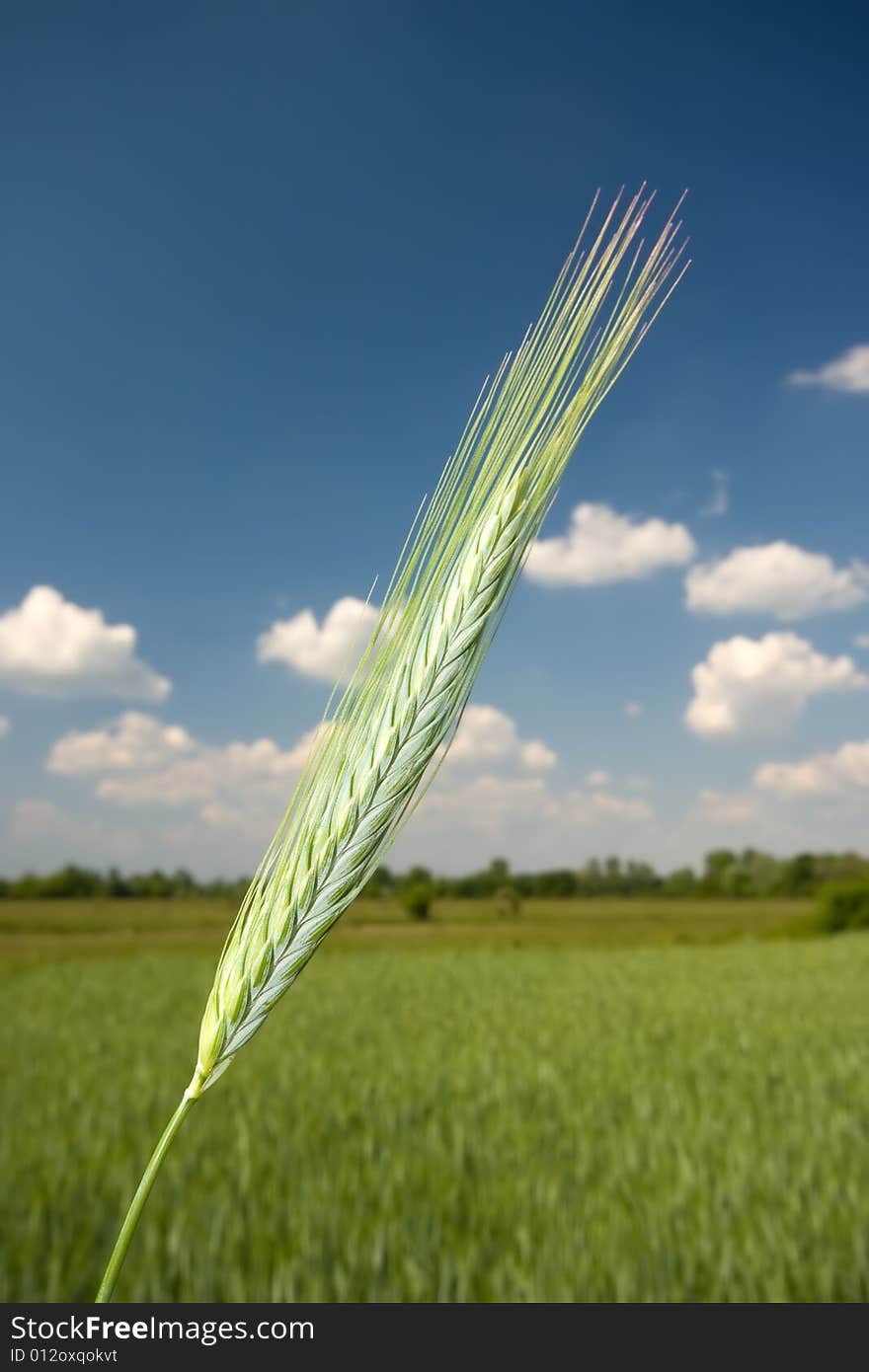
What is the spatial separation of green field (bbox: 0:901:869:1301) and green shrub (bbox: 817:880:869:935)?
36.0m

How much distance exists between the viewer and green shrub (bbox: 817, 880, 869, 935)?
4741 cm

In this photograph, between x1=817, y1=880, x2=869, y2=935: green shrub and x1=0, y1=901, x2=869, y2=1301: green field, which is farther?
x1=817, y1=880, x2=869, y2=935: green shrub

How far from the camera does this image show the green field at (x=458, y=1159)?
200 inches

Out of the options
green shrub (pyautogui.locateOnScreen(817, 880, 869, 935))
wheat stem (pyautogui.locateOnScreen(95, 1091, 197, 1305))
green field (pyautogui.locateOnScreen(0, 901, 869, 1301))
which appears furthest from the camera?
green shrub (pyautogui.locateOnScreen(817, 880, 869, 935))

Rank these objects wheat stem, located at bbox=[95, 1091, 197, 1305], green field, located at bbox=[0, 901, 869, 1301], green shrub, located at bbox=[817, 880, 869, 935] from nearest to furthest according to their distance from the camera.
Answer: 1. wheat stem, located at bbox=[95, 1091, 197, 1305]
2. green field, located at bbox=[0, 901, 869, 1301]
3. green shrub, located at bbox=[817, 880, 869, 935]

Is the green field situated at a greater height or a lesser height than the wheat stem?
lesser

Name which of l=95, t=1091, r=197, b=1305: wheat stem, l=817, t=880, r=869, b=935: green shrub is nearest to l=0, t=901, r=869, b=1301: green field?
l=95, t=1091, r=197, b=1305: wheat stem

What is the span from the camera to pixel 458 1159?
695cm

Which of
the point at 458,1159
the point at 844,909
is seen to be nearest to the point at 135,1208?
the point at 458,1159

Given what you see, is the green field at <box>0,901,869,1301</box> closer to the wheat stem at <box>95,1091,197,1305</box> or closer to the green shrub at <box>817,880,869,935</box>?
the wheat stem at <box>95,1091,197,1305</box>

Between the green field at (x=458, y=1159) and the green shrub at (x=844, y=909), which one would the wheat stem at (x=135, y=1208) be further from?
the green shrub at (x=844, y=909)

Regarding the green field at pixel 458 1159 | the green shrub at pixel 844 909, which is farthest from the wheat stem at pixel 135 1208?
the green shrub at pixel 844 909
